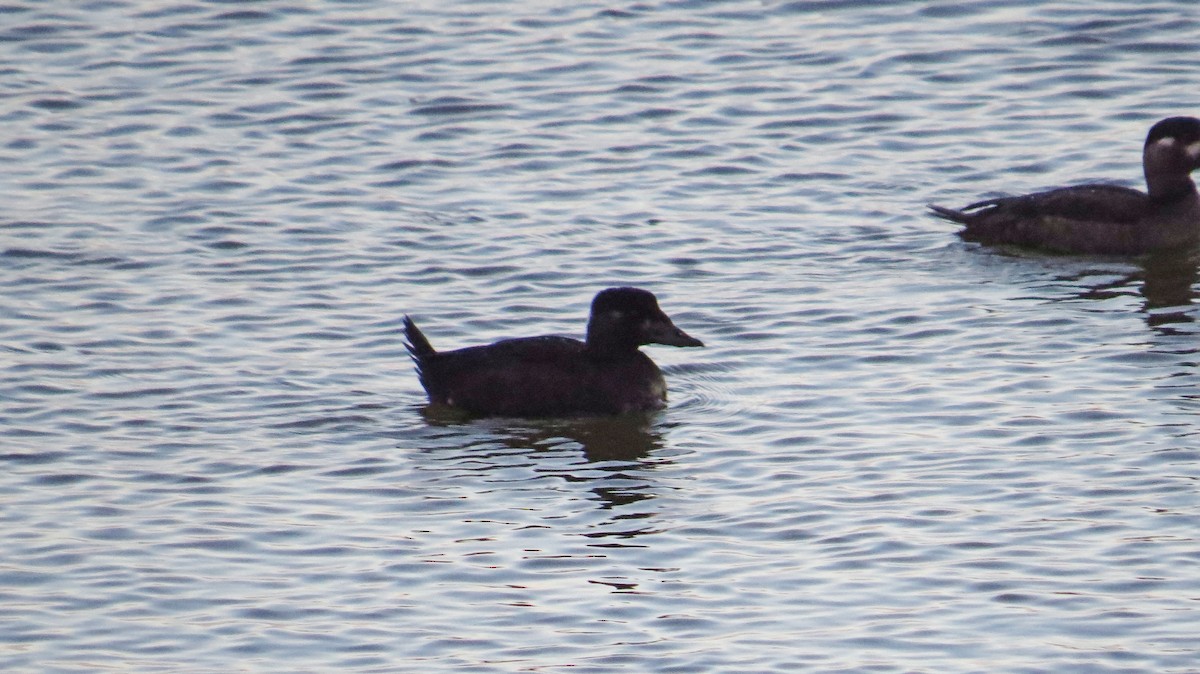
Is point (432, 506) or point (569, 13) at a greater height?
point (569, 13)

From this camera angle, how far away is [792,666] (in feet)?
25.5

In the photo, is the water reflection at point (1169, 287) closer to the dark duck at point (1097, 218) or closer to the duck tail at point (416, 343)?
the dark duck at point (1097, 218)

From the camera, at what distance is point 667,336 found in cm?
1165

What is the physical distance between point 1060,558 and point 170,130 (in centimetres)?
1064

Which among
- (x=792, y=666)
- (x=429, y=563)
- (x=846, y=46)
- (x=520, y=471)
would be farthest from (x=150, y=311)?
(x=846, y=46)

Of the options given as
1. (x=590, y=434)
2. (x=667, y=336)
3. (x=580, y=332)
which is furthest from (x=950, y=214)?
(x=590, y=434)

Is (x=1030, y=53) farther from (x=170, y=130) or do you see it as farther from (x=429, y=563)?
(x=429, y=563)

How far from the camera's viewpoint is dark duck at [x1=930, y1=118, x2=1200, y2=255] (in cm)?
1412

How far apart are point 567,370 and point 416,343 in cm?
90

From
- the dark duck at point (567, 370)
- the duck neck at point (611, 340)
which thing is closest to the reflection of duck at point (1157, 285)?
the dark duck at point (567, 370)

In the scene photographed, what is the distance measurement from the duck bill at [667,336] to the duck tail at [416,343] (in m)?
1.24

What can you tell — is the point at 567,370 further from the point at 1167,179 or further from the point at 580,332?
the point at 1167,179

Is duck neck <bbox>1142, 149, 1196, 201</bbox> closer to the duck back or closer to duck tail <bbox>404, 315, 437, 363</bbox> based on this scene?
the duck back

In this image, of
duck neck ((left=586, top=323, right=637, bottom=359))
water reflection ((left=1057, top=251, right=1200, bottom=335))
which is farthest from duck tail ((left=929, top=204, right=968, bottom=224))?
duck neck ((left=586, top=323, right=637, bottom=359))
